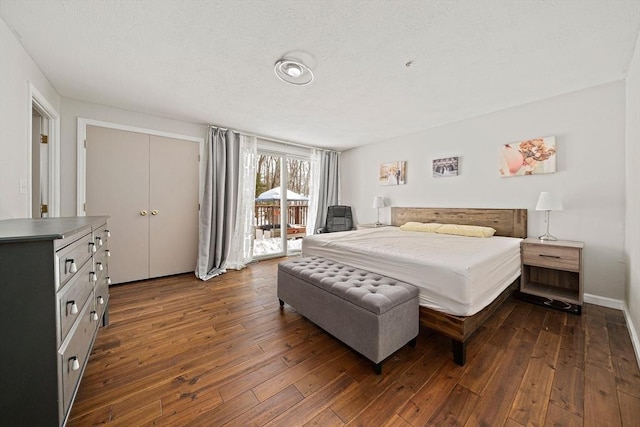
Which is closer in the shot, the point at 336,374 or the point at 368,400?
the point at 368,400

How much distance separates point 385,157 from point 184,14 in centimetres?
384

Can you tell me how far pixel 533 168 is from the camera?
9.66 feet

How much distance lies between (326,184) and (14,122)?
437 cm

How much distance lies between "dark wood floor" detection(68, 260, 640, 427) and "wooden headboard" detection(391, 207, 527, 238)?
Result: 1102mm

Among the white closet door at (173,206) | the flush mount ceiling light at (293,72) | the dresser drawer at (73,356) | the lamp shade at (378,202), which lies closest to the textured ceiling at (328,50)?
the flush mount ceiling light at (293,72)

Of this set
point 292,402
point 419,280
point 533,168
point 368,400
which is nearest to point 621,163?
point 533,168

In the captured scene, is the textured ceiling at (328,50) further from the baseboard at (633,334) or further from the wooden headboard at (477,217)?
the baseboard at (633,334)

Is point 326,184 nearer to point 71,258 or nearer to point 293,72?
point 293,72

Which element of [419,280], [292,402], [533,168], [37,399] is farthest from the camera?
[533,168]

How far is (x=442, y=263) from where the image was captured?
179 cm

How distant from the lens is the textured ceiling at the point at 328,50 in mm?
1561

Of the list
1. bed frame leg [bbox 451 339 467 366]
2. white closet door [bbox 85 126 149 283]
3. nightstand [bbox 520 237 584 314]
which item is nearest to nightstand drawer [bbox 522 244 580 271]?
nightstand [bbox 520 237 584 314]

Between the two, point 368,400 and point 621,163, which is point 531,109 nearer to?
point 621,163

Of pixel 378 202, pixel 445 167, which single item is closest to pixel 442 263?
pixel 445 167
